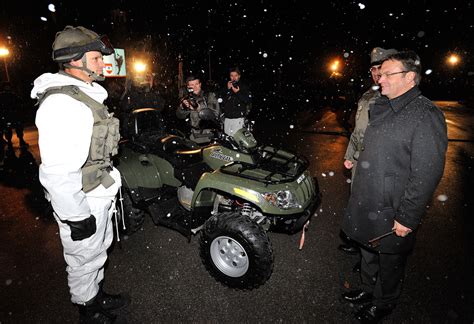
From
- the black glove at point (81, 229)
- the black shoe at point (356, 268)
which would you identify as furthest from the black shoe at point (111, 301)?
the black shoe at point (356, 268)

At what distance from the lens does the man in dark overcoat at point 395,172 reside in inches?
82.1

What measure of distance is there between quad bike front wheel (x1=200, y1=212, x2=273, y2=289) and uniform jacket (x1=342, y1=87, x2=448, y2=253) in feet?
3.13

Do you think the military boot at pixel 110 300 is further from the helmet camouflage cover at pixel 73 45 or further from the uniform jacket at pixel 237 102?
the uniform jacket at pixel 237 102

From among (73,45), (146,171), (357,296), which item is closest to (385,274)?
(357,296)

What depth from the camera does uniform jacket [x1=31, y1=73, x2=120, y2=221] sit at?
195 cm

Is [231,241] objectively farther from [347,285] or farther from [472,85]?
[472,85]

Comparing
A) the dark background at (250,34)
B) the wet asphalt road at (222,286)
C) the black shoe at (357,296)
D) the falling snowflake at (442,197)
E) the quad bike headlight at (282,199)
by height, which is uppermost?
the dark background at (250,34)

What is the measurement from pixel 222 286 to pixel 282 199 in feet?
4.29

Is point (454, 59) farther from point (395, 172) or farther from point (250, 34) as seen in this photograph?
point (395, 172)

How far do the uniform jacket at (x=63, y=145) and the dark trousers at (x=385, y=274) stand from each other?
2733 mm

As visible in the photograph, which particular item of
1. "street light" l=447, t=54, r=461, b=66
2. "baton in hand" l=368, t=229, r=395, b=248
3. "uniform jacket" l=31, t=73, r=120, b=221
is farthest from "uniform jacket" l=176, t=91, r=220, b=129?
"street light" l=447, t=54, r=461, b=66

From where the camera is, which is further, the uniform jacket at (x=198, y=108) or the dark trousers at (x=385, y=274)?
the uniform jacket at (x=198, y=108)

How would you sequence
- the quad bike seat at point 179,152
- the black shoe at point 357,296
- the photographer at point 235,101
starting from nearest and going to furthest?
the black shoe at point 357,296, the quad bike seat at point 179,152, the photographer at point 235,101

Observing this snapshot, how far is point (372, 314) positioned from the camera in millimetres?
2674
